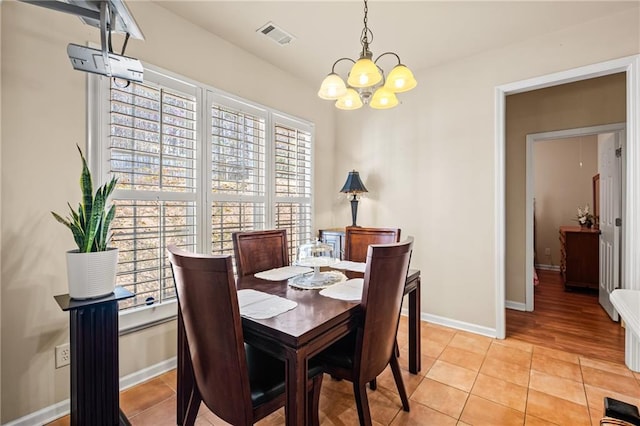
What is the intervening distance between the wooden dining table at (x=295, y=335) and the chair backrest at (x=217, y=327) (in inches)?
5.4

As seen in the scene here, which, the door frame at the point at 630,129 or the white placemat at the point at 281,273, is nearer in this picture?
the white placemat at the point at 281,273

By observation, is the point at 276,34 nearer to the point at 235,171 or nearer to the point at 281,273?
the point at 235,171

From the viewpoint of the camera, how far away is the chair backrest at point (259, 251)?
218 cm

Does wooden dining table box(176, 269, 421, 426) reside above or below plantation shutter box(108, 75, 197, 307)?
below

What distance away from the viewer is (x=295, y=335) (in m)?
1.10

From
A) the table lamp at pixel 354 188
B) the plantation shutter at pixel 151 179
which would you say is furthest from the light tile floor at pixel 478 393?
the table lamp at pixel 354 188

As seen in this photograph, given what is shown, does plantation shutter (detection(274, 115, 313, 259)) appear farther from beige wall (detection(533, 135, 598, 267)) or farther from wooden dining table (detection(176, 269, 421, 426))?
beige wall (detection(533, 135, 598, 267))

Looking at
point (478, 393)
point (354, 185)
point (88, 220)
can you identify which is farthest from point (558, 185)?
point (88, 220)

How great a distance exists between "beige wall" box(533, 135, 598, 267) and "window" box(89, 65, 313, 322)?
5159 mm

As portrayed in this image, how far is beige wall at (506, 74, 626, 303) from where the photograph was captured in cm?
302

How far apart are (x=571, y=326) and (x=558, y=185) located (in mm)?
3725

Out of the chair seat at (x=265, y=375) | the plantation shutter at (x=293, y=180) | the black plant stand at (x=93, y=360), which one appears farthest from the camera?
the plantation shutter at (x=293, y=180)

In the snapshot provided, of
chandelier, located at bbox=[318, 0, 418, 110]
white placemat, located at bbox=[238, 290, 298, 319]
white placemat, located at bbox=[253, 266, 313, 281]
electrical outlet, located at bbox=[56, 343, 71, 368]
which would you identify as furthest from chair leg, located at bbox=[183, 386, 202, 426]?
chandelier, located at bbox=[318, 0, 418, 110]

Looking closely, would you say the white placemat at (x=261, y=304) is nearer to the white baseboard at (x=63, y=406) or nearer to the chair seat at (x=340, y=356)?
the chair seat at (x=340, y=356)
